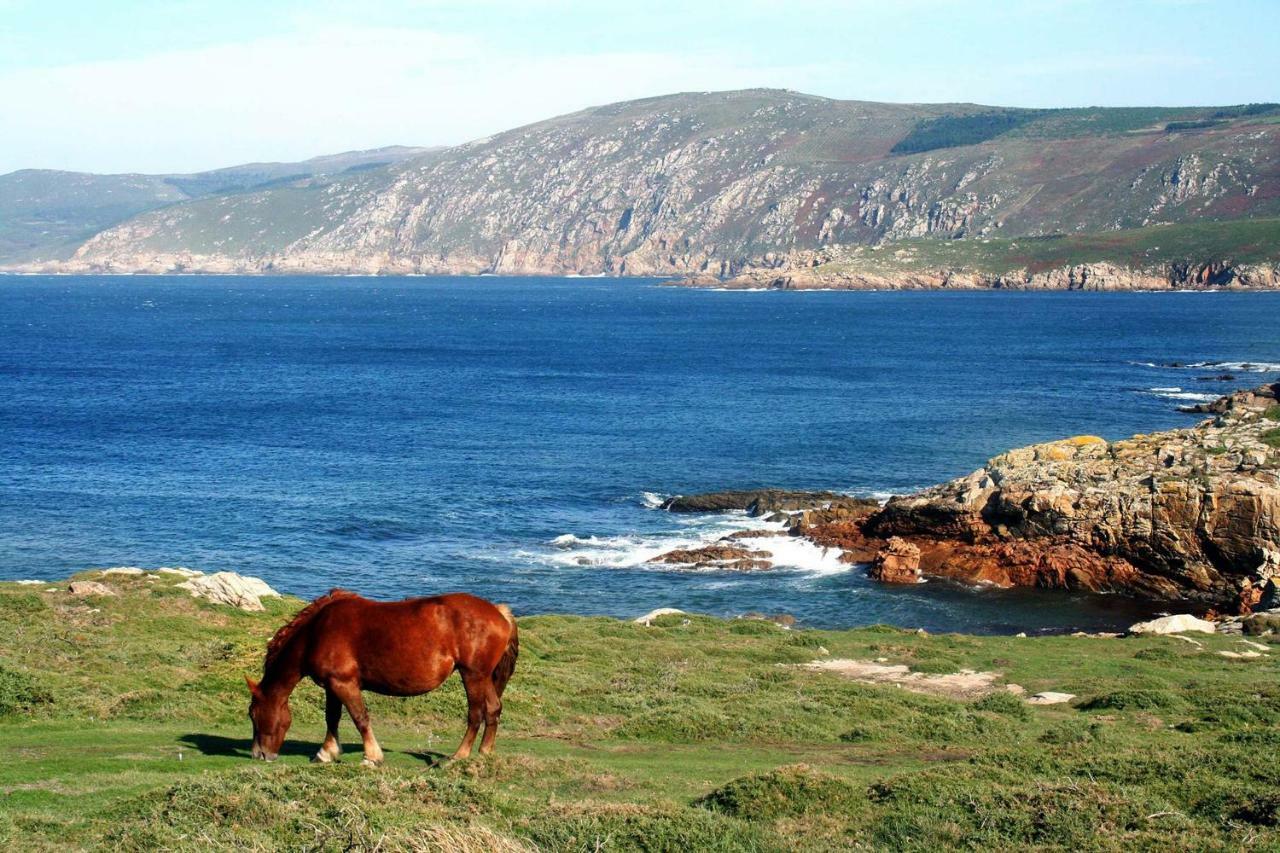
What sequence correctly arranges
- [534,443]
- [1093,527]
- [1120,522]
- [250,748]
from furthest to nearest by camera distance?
[534,443] < [1093,527] < [1120,522] < [250,748]

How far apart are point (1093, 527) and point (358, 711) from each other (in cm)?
3716

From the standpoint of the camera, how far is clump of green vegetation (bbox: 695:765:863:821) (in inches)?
531

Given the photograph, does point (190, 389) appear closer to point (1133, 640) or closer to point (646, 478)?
point (646, 478)

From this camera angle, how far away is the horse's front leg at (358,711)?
45.7ft

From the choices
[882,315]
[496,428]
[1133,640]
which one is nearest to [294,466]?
[496,428]

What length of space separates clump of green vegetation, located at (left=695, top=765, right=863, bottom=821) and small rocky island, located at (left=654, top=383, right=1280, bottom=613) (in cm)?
2917

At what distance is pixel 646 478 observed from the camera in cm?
6462

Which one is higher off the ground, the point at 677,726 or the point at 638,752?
→ the point at 638,752

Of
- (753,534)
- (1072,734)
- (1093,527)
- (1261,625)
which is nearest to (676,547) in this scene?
(753,534)

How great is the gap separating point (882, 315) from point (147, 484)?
15083 cm

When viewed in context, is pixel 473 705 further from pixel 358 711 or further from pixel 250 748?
pixel 250 748

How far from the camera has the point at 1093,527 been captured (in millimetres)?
45312

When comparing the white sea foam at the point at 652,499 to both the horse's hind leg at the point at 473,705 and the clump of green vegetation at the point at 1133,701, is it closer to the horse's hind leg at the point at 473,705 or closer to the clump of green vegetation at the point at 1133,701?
the clump of green vegetation at the point at 1133,701

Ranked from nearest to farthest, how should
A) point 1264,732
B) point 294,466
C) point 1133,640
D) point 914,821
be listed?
point 914,821 → point 1264,732 → point 1133,640 → point 294,466
